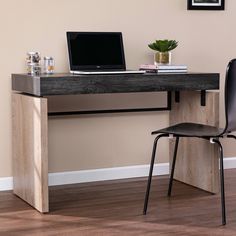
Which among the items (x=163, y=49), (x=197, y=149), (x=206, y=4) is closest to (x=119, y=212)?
(x=197, y=149)

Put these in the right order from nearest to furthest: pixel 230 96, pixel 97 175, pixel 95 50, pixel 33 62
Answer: pixel 230 96 < pixel 33 62 < pixel 95 50 < pixel 97 175

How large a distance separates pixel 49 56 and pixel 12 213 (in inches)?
42.4

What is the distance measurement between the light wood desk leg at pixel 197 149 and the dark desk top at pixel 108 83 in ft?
0.52

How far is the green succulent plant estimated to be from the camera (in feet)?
12.8

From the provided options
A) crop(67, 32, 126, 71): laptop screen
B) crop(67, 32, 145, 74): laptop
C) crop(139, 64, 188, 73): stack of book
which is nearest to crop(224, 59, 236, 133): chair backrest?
crop(139, 64, 188, 73): stack of book

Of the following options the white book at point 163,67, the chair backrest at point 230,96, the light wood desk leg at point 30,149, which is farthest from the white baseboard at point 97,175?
the chair backrest at point 230,96

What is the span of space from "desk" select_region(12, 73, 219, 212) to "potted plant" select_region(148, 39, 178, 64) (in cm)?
25

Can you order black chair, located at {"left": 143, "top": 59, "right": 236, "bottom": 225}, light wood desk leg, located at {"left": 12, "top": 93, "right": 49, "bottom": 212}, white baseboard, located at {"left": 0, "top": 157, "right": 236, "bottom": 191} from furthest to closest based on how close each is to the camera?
white baseboard, located at {"left": 0, "top": 157, "right": 236, "bottom": 191}, light wood desk leg, located at {"left": 12, "top": 93, "right": 49, "bottom": 212}, black chair, located at {"left": 143, "top": 59, "right": 236, "bottom": 225}

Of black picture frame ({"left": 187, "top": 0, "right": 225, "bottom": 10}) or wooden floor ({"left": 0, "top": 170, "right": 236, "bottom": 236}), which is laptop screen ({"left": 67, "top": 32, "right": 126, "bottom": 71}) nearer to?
black picture frame ({"left": 187, "top": 0, "right": 225, "bottom": 10})

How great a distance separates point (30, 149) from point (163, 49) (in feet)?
3.70

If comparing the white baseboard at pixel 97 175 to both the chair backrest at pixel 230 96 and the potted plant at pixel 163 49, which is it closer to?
the potted plant at pixel 163 49

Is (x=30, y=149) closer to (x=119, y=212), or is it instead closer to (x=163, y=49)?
(x=119, y=212)

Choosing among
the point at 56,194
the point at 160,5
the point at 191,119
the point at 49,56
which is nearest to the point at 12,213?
the point at 56,194

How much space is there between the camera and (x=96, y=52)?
12.4 ft
